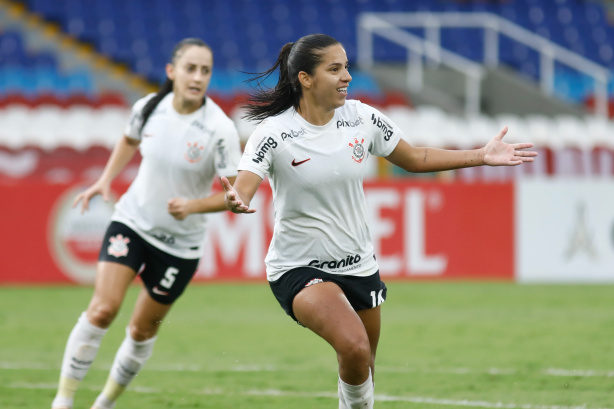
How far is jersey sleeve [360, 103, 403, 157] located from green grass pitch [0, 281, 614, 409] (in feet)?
6.80

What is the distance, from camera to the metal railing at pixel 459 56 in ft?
66.4

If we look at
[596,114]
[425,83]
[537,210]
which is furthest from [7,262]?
[596,114]

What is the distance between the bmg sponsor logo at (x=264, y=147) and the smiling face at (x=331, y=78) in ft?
1.14

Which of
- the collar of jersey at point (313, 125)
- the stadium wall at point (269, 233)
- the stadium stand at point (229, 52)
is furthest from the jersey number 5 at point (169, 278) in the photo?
the stadium stand at point (229, 52)

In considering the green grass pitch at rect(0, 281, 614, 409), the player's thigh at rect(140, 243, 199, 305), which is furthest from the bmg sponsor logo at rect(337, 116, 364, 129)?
the green grass pitch at rect(0, 281, 614, 409)

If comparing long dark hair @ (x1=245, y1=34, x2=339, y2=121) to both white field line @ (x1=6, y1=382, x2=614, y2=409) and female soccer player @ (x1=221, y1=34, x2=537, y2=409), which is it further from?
white field line @ (x1=6, y1=382, x2=614, y2=409)

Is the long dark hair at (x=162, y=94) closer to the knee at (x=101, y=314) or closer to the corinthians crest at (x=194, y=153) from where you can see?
the corinthians crest at (x=194, y=153)

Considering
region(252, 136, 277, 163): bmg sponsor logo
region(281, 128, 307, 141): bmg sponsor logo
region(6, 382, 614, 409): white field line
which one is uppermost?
region(281, 128, 307, 141): bmg sponsor logo

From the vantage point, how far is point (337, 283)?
5203 millimetres

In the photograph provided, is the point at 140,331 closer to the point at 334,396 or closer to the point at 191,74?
the point at 334,396

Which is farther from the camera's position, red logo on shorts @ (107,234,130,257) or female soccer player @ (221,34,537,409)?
red logo on shorts @ (107,234,130,257)

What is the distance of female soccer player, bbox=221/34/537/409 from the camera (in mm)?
5016

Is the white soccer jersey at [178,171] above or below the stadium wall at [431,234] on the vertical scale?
above

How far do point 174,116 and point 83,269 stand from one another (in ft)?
23.9
